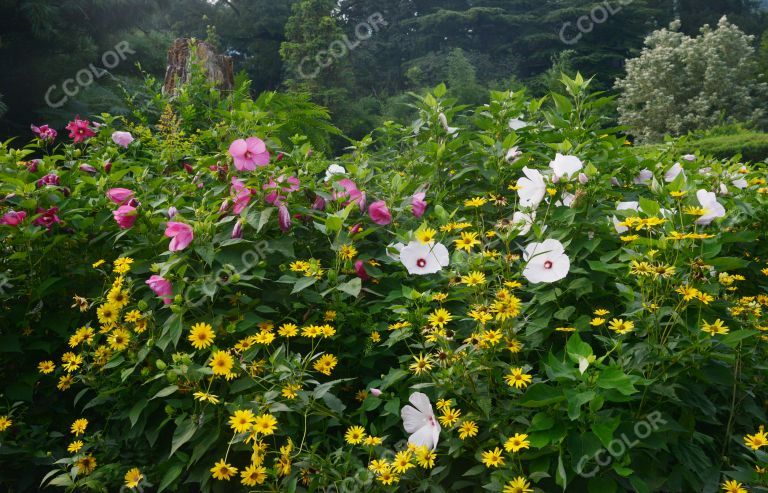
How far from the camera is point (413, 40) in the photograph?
25.8 m

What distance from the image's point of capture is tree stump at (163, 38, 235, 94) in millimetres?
4688

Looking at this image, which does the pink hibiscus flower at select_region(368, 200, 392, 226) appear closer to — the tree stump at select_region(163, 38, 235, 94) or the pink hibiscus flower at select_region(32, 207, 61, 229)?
the pink hibiscus flower at select_region(32, 207, 61, 229)

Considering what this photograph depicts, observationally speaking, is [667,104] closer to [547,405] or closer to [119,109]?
[119,109]

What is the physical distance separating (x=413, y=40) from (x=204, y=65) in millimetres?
22426

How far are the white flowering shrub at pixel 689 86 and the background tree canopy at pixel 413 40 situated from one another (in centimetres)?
218

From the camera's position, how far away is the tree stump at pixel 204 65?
4688 millimetres

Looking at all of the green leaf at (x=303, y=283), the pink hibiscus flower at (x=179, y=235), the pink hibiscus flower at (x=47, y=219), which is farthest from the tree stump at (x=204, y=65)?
the green leaf at (x=303, y=283)

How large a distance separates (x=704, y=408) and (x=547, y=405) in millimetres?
392

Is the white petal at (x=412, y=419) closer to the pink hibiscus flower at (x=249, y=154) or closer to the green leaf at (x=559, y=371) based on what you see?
the green leaf at (x=559, y=371)

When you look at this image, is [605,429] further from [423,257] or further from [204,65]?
[204,65]

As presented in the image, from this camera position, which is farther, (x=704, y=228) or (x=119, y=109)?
(x=119, y=109)

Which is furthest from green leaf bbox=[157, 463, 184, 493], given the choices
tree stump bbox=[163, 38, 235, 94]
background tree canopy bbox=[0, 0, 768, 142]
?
background tree canopy bbox=[0, 0, 768, 142]

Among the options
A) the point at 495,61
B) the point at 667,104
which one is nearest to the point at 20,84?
the point at 667,104

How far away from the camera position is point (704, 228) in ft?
5.89
